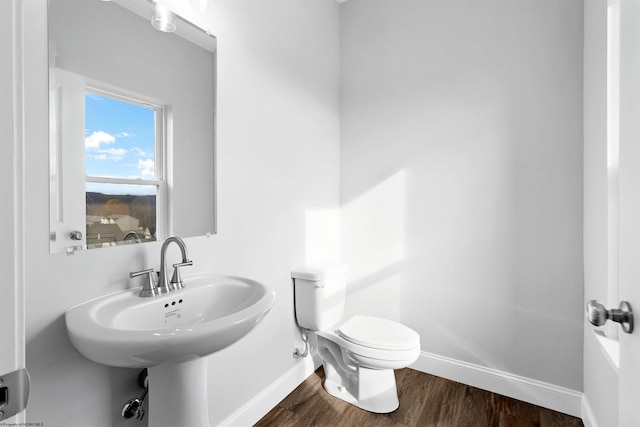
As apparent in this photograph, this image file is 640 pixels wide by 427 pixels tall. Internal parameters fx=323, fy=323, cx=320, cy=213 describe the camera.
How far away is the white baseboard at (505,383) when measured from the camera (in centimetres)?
177

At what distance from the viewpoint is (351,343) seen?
174 centimetres

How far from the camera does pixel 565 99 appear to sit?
175 cm

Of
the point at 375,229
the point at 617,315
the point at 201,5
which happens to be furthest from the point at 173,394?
the point at 375,229

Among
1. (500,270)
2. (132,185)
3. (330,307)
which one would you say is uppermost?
(132,185)

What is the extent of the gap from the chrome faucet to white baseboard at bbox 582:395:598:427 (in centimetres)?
199

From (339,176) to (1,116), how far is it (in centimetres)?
218

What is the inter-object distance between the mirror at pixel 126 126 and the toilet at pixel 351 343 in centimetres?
78

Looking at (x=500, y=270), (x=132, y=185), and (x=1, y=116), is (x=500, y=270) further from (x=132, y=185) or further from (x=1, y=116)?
(x=1, y=116)

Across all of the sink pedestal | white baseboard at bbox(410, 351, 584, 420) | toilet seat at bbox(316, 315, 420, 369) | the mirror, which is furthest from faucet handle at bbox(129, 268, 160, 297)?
white baseboard at bbox(410, 351, 584, 420)

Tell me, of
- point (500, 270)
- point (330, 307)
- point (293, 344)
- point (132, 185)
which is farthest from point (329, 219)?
point (132, 185)

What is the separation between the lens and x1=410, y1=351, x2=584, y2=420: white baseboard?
1774mm

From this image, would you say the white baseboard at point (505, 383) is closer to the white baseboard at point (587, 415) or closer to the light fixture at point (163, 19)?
the white baseboard at point (587, 415)

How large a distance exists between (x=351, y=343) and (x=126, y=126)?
1.46 metres

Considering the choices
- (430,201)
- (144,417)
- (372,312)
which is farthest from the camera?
(372,312)
